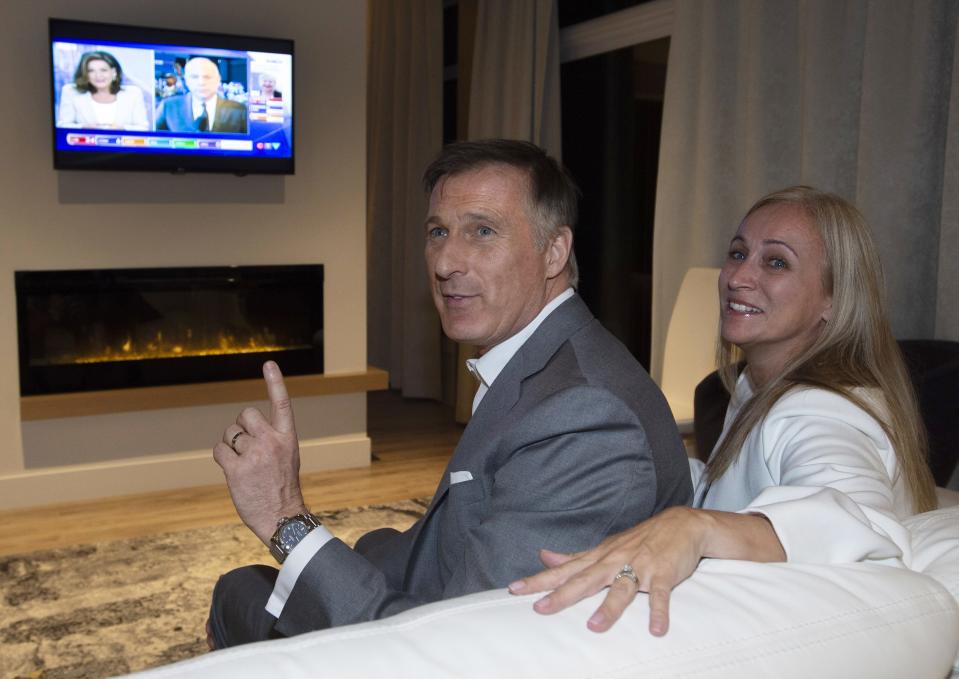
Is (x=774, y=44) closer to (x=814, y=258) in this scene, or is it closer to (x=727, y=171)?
(x=727, y=171)

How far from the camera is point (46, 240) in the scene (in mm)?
4043

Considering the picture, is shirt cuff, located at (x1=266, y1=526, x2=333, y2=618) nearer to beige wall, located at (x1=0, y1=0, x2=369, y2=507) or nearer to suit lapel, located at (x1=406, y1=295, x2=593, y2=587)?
suit lapel, located at (x1=406, y1=295, x2=593, y2=587)

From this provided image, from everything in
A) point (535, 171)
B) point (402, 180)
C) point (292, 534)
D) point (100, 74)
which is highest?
point (100, 74)

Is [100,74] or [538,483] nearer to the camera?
[538,483]

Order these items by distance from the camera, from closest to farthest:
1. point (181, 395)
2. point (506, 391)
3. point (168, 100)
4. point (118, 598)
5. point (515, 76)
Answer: point (506, 391), point (118, 598), point (168, 100), point (181, 395), point (515, 76)

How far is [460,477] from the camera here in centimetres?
132

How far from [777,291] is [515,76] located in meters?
4.03

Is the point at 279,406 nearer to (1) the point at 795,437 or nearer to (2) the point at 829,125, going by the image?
(1) the point at 795,437

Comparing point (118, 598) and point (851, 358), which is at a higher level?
point (851, 358)

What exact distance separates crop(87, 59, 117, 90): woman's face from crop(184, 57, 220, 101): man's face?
1.05 feet

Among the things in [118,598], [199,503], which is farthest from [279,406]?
[199,503]

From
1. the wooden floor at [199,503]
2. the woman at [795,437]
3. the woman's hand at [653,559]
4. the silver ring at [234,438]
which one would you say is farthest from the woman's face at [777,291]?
the wooden floor at [199,503]

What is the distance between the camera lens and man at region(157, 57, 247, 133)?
162 inches

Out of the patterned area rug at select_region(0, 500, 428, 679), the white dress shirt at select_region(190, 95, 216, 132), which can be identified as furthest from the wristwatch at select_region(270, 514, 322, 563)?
the white dress shirt at select_region(190, 95, 216, 132)
